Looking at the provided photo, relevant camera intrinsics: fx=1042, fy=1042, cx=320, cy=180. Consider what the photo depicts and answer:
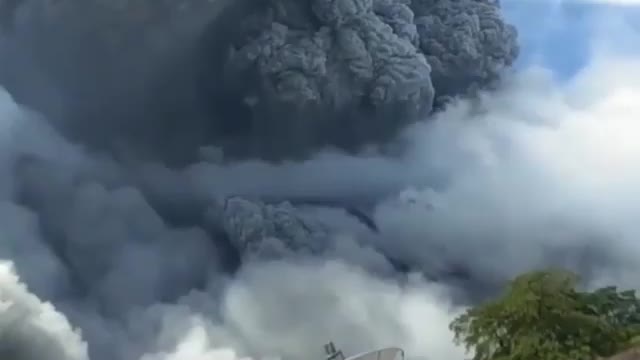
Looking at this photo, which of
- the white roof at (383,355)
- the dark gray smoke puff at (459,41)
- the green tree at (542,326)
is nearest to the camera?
the white roof at (383,355)

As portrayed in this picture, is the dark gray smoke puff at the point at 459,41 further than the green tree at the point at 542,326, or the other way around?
the dark gray smoke puff at the point at 459,41

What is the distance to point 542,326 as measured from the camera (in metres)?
5.78

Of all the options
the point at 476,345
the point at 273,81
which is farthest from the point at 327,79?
the point at 476,345

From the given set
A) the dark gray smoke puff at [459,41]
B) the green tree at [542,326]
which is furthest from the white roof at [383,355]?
the dark gray smoke puff at [459,41]

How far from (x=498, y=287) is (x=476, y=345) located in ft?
41.0

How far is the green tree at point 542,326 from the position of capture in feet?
18.6

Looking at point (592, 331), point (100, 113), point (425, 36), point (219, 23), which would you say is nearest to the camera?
point (592, 331)

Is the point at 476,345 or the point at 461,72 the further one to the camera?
the point at 461,72

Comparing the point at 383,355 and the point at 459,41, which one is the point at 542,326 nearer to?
the point at 383,355

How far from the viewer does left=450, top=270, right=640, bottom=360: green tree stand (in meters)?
5.68

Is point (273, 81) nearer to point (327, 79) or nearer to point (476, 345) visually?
point (327, 79)

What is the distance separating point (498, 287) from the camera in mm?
18391

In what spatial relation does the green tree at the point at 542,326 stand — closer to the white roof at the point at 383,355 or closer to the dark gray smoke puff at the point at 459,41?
the white roof at the point at 383,355

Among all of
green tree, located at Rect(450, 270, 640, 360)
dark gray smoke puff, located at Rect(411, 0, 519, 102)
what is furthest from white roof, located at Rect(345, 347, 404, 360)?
dark gray smoke puff, located at Rect(411, 0, 519, 102)
